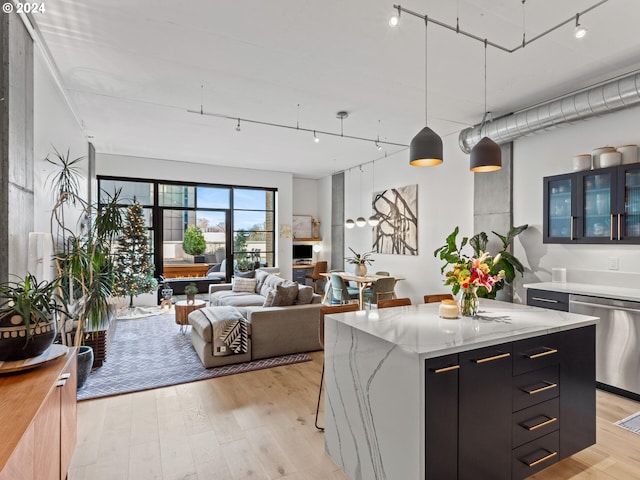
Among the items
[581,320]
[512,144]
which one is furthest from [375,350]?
[512,144]

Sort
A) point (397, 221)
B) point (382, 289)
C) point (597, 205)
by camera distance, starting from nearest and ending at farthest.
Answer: point (597, 205), point (382, 289), point (397, 221)

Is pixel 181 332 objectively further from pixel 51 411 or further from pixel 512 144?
pixel 512 144

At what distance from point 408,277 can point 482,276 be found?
449 cm

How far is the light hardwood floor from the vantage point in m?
2.33

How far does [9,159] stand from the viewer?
8.07 feet

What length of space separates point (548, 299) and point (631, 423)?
129 cm

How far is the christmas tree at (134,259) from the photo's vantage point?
688 cm

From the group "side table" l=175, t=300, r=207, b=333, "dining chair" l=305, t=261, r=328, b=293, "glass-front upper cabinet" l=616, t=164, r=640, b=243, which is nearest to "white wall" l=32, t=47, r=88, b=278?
"side table" l=175, t=300, r=207, b=333

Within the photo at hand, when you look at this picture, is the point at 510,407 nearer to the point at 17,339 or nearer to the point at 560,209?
the point at 17,339

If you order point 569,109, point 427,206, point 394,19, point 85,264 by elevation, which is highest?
point 394,19

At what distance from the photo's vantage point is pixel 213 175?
855 centimetres

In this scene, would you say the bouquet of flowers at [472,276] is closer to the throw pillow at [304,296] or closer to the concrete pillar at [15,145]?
the throw pillow at [304,296]

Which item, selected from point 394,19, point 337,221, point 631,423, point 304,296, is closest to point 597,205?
point 631,423

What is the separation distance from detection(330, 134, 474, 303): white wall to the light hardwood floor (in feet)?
10.1
